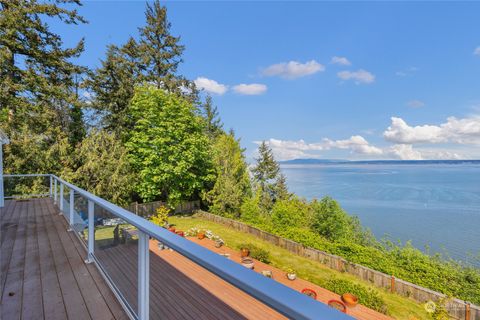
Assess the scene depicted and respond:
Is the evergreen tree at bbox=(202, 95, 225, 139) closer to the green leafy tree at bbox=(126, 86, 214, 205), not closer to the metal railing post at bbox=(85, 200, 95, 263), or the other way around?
the green leafy tree at bbox=(126, 86, 214, 205)

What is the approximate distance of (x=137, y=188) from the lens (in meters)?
15.2

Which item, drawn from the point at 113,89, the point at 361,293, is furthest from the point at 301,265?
the point at 113,89

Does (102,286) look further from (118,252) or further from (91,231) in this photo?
(91,231)

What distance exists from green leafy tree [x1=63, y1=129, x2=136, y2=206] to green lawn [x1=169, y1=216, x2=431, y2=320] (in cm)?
386

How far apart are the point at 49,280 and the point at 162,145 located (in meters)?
12.7

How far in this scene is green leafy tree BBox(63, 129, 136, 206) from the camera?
43.0 ft

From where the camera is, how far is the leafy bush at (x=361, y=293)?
23.4 feet

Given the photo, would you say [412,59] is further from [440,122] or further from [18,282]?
[440,122]

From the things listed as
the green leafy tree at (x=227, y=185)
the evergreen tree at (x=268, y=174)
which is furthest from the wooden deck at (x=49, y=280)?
the evergreen tree at (x=268, y=174)

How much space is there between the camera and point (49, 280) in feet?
8.66

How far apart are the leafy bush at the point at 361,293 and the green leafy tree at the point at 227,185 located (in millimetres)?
9099

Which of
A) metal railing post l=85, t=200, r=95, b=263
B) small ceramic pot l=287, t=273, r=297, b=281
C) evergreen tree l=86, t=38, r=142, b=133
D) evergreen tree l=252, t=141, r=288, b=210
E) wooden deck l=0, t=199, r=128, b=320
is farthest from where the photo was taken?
evergreen tree l=252, t=141, r=288, b=210

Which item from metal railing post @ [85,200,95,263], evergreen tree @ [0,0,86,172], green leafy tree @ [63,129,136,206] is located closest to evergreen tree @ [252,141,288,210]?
green leafy tree @ [63,129,136,206]

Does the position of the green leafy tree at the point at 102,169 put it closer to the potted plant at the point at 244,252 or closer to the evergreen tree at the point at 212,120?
the potted plant at the point at 244,252
